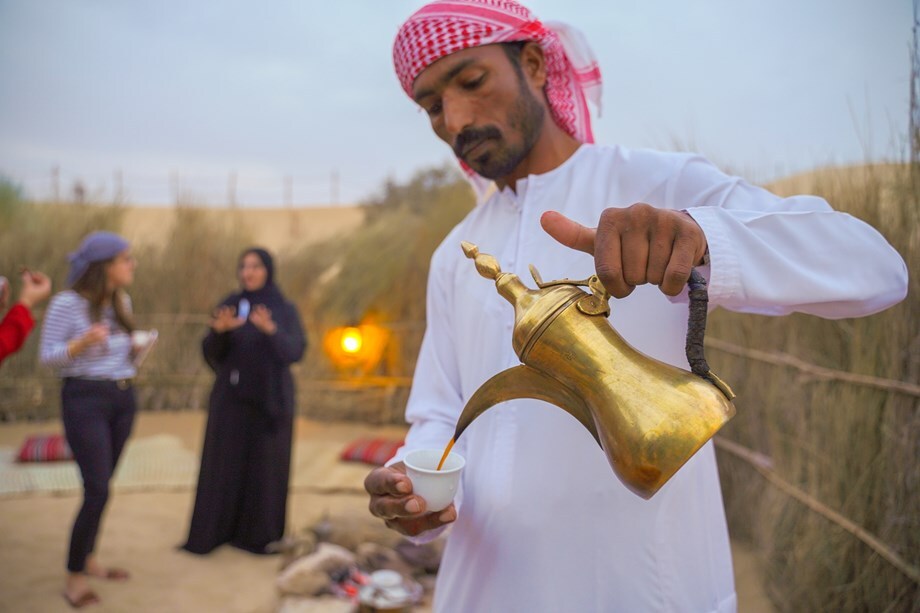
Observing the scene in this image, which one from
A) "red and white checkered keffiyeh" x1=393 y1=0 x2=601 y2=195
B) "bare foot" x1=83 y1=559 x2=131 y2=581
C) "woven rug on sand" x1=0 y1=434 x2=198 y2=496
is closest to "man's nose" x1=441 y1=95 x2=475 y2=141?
"red and white checkered keffiyeh" x1=393 y1=0 x2=601 y2=195

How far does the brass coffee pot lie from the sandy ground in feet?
11.3

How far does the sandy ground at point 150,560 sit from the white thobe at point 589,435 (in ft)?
9.64

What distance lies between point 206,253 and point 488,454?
815 cm

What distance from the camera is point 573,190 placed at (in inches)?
58.1

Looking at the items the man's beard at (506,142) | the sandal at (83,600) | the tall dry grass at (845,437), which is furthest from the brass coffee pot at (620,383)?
the sandal at (83,600)

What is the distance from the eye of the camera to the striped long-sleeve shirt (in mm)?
3689

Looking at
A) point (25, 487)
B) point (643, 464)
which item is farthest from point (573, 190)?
point (25, 487)

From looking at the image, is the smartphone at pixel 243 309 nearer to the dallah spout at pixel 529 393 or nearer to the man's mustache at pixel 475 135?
the man's mustache at pixel 475 135

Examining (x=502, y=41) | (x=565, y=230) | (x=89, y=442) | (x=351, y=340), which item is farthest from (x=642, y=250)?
(x=351, y=340)

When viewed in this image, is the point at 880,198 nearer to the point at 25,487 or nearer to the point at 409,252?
the point at 409,252

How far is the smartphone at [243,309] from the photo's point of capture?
4.47 metres

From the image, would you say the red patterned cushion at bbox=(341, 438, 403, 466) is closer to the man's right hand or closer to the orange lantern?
the orange lantern

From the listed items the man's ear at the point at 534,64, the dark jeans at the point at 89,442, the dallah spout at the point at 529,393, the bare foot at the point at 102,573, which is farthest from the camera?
the bare foot at the point at 102,573

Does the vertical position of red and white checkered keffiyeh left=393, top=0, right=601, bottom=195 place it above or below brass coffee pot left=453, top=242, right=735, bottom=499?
above
